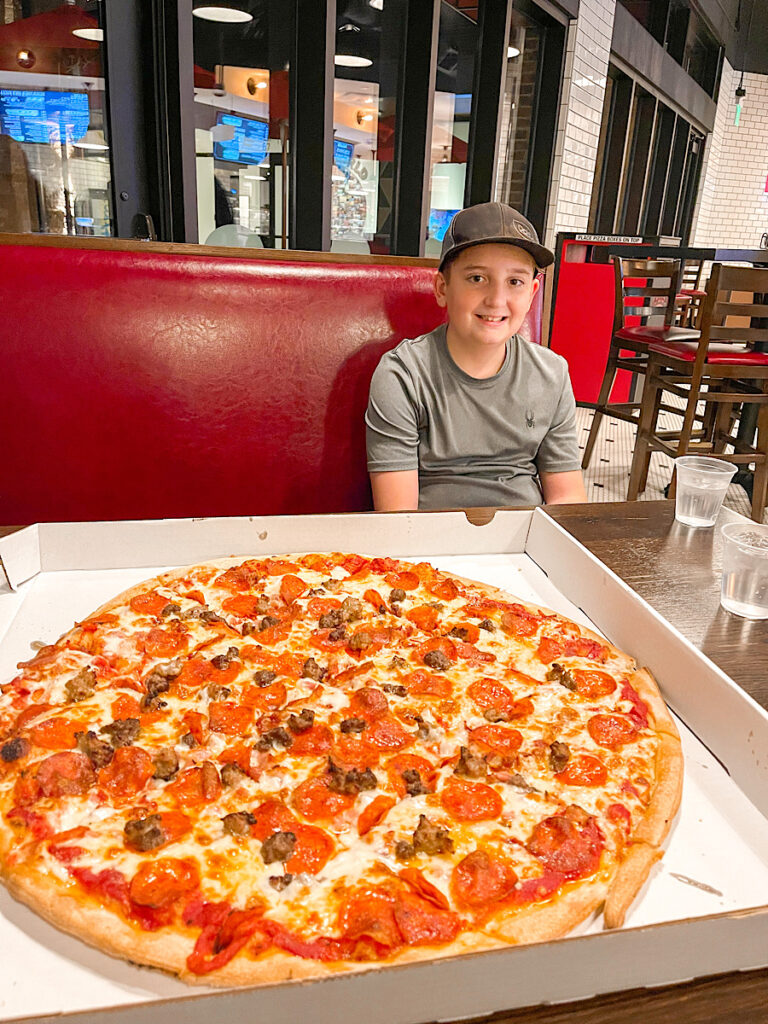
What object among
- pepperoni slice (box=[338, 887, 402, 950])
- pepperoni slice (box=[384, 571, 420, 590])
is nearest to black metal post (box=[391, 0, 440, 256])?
pepperoni slice (box=[384, 571, 420, 590])

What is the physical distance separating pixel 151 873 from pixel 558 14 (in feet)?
21.8

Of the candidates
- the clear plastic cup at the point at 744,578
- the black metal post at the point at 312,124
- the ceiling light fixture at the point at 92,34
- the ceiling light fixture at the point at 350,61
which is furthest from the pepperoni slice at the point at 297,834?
the ceiling light fixture at the point at 350,61

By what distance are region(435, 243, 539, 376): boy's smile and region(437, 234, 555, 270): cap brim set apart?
13 mm

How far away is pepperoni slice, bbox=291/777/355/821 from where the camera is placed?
0.81 meters

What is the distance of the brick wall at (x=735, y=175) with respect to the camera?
1268 centimetres

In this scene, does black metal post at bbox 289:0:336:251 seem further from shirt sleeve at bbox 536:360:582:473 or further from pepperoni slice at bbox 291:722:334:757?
pepperoni slice at bbox 291:722:334:757

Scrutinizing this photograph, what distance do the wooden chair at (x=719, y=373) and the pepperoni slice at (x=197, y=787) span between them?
9.53 ft

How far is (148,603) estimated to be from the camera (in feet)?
3.89

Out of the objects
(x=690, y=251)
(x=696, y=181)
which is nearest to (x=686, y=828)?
(x=690, y=251)

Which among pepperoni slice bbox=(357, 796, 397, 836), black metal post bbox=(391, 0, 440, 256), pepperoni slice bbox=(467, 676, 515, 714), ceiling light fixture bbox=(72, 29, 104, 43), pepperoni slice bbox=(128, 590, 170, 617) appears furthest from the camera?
black metal post bbox=(391, 0, 440, 256)

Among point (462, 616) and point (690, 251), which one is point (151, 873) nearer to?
point (462, 616)

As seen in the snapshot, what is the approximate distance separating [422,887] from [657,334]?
4.10 m

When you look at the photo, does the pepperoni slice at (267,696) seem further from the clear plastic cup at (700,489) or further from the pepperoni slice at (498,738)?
the clear plastic cup at (700,489)

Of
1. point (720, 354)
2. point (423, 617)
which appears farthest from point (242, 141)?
point (423, 617)
